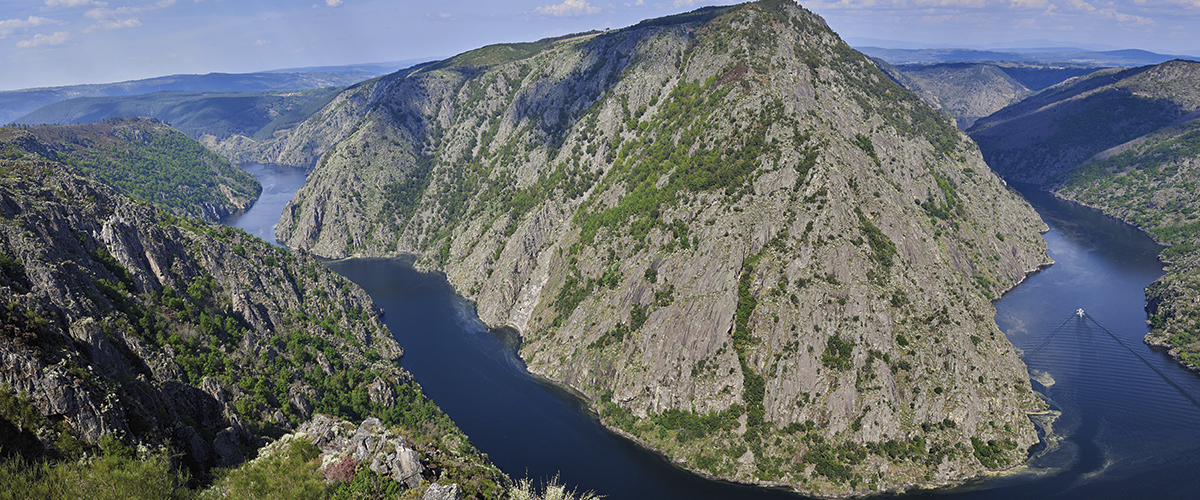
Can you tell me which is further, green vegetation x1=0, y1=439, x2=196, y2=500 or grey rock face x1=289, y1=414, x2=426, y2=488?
grey rock face x1=289, y1=414, x2=426, y2=488

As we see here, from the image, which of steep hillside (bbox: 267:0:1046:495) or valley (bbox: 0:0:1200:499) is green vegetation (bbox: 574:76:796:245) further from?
valley (bbox: 0:0:1200:499)

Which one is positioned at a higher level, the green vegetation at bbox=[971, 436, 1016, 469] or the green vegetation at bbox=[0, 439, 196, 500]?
the green vegetation at bbox=[0, 439, 196, 500]

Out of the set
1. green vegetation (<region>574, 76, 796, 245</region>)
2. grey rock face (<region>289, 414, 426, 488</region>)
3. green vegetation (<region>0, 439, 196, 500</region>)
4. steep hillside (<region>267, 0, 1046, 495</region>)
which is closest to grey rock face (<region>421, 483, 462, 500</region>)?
grey rock face (<region>289, 414, 426, 488</region>)

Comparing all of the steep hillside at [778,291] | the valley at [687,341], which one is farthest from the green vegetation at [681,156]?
the valley at [687,341]

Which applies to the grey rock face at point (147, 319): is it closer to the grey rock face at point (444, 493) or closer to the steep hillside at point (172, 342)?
the steep hillside at point (172, 342)

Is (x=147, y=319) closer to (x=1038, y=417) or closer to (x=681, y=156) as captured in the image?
(x=681, y=156)

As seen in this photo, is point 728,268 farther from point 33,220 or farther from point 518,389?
point 33,220

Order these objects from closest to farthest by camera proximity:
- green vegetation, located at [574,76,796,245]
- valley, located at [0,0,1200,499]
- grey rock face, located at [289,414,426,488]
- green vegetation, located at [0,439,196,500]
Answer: green vegetation, located at [0,439,196,500] → grey rock face, located at [289,414,426,488] → valley, located at [0,0,1200,499] → green vegetation, located at [574,76,796,245]
